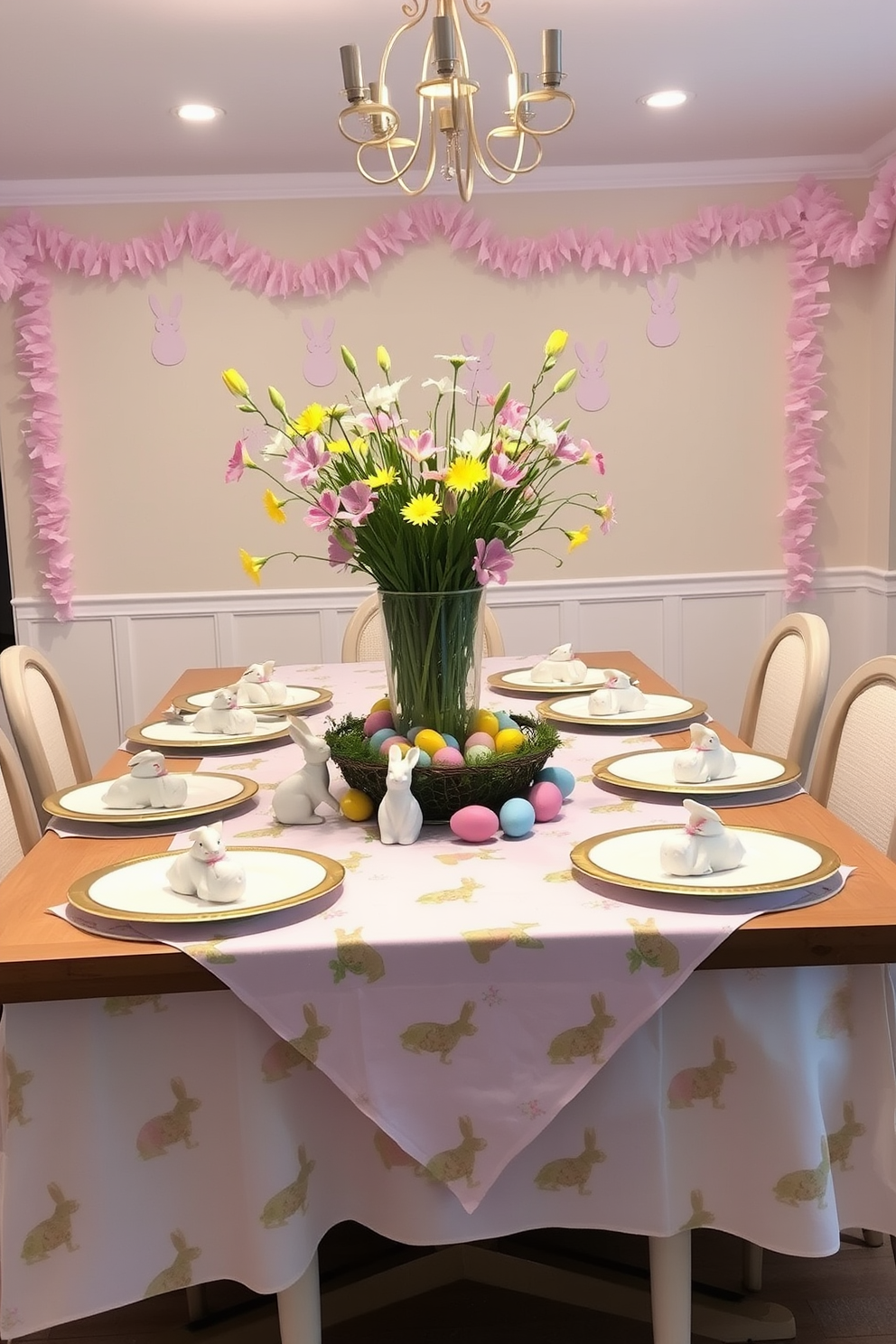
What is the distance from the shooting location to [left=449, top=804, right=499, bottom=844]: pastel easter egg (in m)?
1.64

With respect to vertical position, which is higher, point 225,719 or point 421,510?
point 421,510

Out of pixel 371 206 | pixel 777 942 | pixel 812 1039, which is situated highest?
pixel 371 206

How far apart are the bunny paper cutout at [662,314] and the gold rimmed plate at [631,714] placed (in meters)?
2.42

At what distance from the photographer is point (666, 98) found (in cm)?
364

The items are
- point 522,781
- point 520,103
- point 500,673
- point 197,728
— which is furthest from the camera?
point 500,673

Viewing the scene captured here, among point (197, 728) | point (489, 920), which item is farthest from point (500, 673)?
point (489, 920)

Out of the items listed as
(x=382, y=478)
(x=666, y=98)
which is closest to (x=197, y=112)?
(x=666, y=98)

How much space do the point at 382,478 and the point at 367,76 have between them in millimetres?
2208

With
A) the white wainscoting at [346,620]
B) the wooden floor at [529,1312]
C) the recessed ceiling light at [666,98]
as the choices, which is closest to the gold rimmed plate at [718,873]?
the wooden floor at [529,1312]

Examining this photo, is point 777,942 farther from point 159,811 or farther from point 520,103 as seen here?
point 520,103

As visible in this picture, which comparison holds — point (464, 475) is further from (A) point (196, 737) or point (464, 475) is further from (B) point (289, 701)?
(B) point (289, 701)

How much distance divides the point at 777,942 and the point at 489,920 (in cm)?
31

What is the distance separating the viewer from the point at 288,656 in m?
4.68

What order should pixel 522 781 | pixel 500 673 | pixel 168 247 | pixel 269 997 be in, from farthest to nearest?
pixel 168 247
pixel 500 673
pixel 522 781
pixel 269 997
